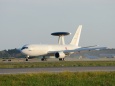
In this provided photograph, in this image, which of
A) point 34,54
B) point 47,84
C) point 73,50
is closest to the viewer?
point 47,84

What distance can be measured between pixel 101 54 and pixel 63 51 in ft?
141

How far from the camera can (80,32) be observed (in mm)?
113625

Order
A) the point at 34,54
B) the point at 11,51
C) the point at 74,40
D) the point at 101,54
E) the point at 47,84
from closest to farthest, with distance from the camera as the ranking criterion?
the point at 47,84 → the point at 34,54 → the point at 74,40 → the point at 101,54 → the point at 11,51

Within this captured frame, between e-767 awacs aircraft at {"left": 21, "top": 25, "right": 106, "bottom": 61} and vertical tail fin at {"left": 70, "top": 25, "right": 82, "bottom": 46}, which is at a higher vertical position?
vertical tail fin at {"left": 70, "top": 25, "right": 82, "bottom": 46}

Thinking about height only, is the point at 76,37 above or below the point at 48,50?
above

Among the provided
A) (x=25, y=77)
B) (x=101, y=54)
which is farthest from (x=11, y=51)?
(x=25, y=77)

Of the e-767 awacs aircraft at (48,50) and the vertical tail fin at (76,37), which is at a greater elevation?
the vertical tail fin at (76,37)

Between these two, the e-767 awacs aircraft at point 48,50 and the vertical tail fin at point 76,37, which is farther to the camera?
the vertical tail fin at point 76,37

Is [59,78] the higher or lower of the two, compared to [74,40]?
lower

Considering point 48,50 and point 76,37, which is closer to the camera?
point 48,50

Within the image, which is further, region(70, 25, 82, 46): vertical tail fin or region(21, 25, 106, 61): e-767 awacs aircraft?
region(70, 25, 82, 46): vertical tail fin

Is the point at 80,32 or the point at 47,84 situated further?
the point at 80,32

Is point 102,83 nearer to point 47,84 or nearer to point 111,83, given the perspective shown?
point 111,83

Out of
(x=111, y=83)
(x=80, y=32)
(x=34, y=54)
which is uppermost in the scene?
(x=80, y=32)
